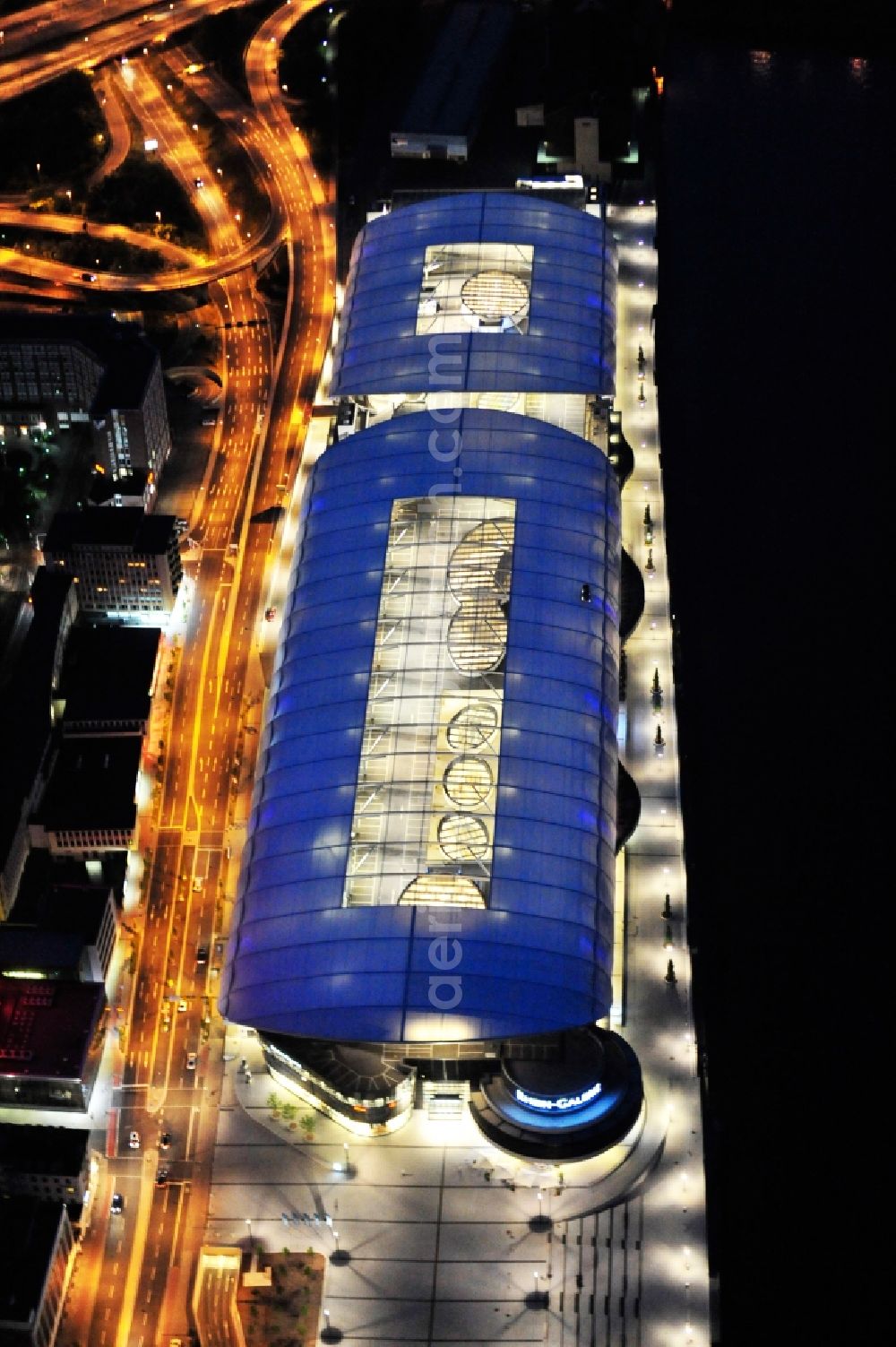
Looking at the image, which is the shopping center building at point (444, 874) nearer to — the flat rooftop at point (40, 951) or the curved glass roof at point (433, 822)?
the curved glass roof at point (433, 822)

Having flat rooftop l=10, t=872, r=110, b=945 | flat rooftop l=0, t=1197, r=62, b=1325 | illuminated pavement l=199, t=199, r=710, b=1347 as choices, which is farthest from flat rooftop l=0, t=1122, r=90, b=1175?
flat rooftop l=10, t=872, r=110, b=945

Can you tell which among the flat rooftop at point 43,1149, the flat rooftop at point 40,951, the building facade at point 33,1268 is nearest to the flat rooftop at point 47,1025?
the flat rooftop at point 40,951

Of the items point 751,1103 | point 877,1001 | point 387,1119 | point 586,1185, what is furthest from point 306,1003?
point 877,1001

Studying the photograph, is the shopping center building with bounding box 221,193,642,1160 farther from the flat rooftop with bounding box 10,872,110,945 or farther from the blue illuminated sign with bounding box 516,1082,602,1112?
the flat rooftop with bounding box 10,872,110,945

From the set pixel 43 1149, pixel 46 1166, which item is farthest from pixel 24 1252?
pixel 43 1149

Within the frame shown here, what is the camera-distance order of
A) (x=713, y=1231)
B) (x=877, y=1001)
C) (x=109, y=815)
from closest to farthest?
(x=713, y=1231) < (x=877, y=1001) < (x=109, y=815)

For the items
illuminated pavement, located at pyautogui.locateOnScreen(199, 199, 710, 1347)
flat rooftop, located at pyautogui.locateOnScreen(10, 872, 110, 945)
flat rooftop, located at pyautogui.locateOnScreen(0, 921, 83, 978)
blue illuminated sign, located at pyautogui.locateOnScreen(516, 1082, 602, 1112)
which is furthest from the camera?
flat rooftop, located at pyautogui.locateOnScreen(10, 872, 110, 945)

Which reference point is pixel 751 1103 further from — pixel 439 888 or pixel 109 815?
pixel 109 815

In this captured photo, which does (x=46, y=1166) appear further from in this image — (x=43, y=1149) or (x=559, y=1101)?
(x=559, y=1101)
